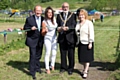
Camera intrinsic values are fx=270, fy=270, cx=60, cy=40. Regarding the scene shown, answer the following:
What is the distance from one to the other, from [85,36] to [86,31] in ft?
0.43

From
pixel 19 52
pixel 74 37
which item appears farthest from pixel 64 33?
pixel 19 52

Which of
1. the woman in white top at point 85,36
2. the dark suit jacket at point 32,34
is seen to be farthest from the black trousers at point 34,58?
the woman in white top at point 85,36

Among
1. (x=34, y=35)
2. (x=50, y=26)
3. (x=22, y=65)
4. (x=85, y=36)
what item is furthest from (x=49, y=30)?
(x=22, y=65)

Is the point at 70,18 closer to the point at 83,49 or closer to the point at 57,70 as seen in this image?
the point at 83,49

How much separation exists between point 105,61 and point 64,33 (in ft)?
8.55

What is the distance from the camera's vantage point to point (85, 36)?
21.3 feet

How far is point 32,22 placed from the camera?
21.9 feet

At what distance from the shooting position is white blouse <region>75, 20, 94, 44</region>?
639 cm

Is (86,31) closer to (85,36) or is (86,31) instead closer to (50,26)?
(85,36)

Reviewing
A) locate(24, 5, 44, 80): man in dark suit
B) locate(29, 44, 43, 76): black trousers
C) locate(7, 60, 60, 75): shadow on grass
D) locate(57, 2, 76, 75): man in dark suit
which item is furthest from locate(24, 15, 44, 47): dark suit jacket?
locate(7, 60, 60, 75): shadow on grass

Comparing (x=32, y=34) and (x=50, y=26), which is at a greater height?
(x=50, y=26)

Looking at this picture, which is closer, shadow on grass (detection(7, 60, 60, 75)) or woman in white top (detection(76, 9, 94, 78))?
woman in white top (detection(76, 9, 94, 78))

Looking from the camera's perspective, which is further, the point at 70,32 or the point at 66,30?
the point at 70,32

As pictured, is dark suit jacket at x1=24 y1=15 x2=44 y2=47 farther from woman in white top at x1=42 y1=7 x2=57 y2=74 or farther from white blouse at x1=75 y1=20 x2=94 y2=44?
white blouse at x1=75 y1=20 x2=94 y2=44
